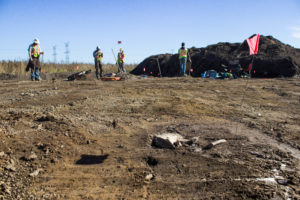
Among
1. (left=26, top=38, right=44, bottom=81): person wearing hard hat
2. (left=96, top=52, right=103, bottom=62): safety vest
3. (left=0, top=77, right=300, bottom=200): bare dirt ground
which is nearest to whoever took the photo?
(left=0, top=77, right=300, bottom=200): bare dirt ground

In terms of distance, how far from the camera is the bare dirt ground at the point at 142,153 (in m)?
2.89

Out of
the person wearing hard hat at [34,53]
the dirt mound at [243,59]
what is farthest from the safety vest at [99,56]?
the dirt mound at [243,59]

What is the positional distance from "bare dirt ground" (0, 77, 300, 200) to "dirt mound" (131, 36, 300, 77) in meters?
11.3

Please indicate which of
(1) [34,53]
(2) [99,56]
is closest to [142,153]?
(1) [34,53]

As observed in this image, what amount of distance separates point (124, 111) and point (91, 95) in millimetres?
1568

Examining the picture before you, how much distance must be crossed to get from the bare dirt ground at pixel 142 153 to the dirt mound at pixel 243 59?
1128cm

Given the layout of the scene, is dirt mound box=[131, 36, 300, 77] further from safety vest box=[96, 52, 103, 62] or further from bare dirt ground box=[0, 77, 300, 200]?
bare dirt ground box=[0, 77, 300, 200]

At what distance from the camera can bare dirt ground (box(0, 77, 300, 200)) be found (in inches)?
114

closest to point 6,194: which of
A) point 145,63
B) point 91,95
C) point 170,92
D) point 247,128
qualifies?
point 247,128

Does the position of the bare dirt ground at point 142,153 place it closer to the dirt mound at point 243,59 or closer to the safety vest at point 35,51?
the safety vest at point 35,51

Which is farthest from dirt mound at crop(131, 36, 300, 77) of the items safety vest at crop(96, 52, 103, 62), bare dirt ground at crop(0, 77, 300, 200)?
bare dirt ground at crop(0, 77, 300, 200)

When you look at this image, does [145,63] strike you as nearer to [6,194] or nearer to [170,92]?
[170,92]

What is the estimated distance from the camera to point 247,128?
4602 millimetres

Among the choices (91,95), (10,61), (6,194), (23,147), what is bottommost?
(6,194)
